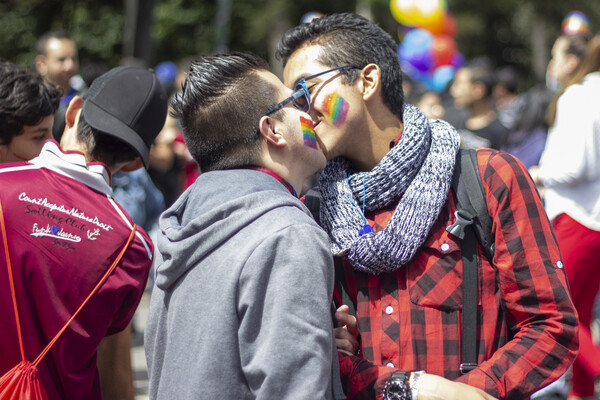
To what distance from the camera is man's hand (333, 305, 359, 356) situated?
191 cm

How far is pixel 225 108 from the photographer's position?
1.86 meters

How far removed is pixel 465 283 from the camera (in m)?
1.93

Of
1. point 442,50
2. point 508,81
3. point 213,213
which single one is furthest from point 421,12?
point 213,213

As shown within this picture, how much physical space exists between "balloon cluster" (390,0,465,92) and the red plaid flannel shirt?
976 cm

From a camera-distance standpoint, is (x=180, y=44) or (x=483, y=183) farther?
(x=180, y=44)

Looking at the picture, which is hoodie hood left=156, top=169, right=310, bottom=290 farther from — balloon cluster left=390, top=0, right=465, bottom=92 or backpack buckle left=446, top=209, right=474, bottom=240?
balloon cluster left=390, top=0, right=465, bottom=92

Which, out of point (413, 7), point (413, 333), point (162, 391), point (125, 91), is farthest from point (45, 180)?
point (413, 7)

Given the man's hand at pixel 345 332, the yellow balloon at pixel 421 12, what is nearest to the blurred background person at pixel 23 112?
the man's hand at pixel 345 332

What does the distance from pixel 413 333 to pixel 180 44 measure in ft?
75.0

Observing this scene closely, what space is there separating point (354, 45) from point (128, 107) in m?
0.86

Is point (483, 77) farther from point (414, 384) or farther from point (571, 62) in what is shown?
point (414, 384)

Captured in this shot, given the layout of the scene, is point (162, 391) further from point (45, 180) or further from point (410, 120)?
point (410, 120)

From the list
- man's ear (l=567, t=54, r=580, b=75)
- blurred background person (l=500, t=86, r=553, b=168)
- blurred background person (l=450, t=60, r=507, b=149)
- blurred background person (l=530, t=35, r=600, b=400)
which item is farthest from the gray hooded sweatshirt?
blurred background person (l=450, t=60, r=507, b=149)

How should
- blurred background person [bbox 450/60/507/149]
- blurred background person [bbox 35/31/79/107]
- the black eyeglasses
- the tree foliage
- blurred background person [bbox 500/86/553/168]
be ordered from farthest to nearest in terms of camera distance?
the tree foliage < blurred background person [bbox 450/60/507/149] < blurred background person [bbox 35/31/79/107] < blurred background person [bbox 500/86/553/168] < the black eyeglasses
